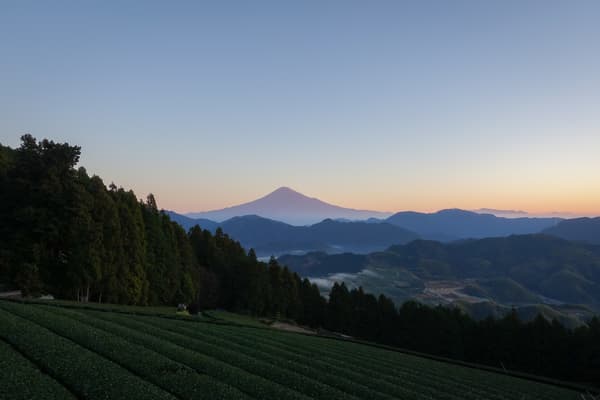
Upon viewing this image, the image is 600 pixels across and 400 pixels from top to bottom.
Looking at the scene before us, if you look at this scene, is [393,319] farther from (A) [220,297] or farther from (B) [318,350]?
(B) [318,350]

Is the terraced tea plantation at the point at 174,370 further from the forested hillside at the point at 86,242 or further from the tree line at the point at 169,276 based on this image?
the tree line at the point at 169,276

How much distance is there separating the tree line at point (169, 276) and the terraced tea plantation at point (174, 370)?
18296 millimetres

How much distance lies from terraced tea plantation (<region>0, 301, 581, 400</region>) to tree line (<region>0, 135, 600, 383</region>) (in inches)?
720

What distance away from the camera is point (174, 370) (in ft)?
52.2

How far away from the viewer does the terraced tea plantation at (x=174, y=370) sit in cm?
1280

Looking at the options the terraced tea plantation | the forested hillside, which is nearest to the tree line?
the forested hillside

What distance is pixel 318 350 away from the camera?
3086 cm

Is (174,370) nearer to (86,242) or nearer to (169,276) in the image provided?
(86,242)

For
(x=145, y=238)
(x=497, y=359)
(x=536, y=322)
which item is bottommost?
(x=497, y=359)

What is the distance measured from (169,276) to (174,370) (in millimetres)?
46633

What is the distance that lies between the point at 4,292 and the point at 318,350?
111 ft

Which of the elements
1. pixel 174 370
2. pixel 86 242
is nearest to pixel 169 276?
pixel 86 242

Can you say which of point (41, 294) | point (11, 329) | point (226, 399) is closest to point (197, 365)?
point (226, 399)

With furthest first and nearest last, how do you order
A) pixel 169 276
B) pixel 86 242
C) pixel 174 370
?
pixel 169 276 < pixel 86 242 < pixel 174 370
